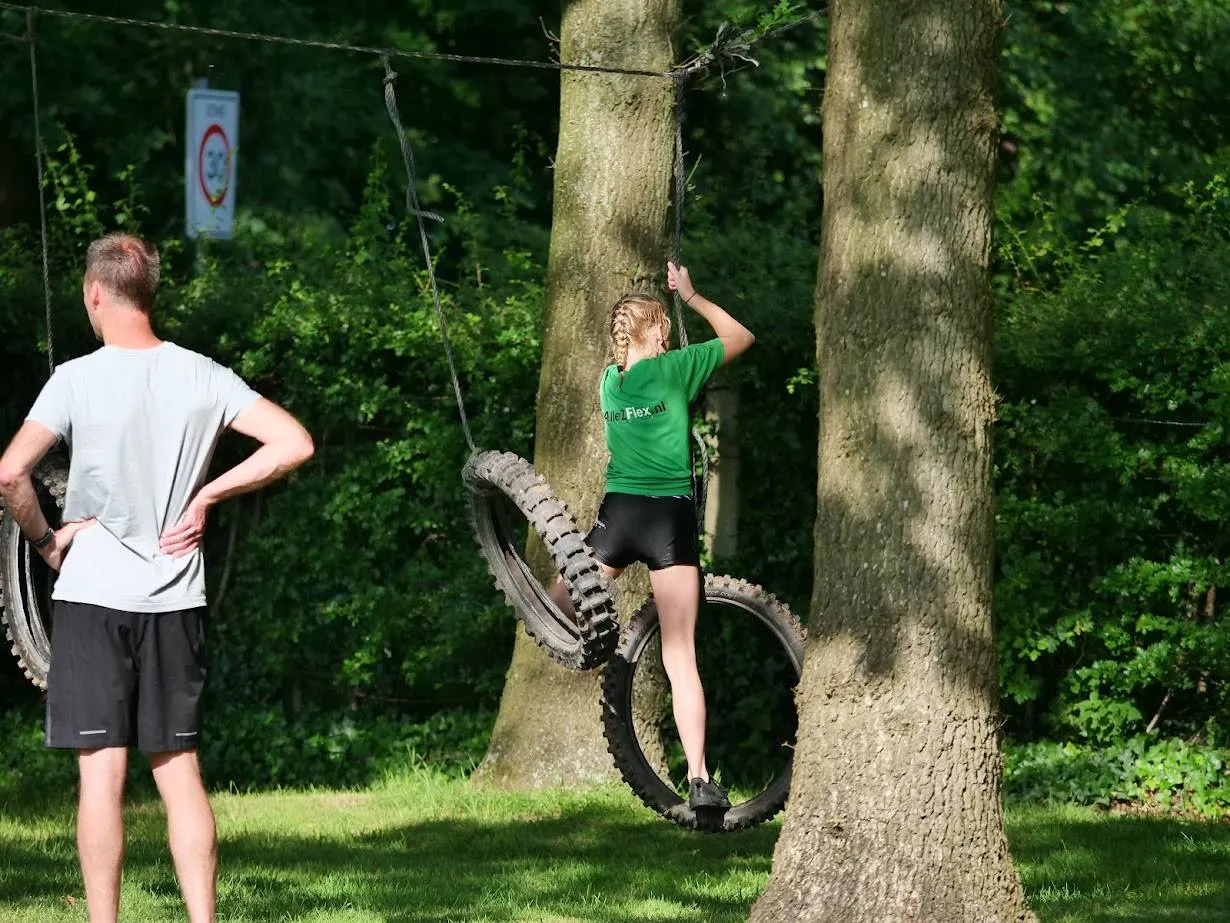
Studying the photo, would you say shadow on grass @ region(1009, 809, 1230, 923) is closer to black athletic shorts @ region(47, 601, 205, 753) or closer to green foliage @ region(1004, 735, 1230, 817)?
green foliage @ region(1004, 735, 1230, 817)

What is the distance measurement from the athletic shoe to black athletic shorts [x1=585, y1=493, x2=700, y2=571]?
81 centimetres

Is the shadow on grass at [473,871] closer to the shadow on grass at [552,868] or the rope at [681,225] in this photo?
the shadow on grass at [552,868]

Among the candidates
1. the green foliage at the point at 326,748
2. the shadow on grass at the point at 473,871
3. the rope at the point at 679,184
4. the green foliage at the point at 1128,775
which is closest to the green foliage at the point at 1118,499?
the green foliage at the point at 1128,775

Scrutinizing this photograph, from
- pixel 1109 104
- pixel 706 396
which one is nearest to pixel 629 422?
pixel 706 396

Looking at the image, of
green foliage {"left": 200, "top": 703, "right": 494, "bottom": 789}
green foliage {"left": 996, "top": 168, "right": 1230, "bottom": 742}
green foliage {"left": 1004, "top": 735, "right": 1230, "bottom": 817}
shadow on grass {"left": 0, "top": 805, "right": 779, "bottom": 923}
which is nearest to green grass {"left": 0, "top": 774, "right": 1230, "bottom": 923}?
shadow on grass {"left": 0, "top": 805, "right": 779, "bottom": 923}

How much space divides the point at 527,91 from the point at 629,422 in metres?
9.90

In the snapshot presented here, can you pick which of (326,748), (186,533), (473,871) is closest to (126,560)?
(186,533)

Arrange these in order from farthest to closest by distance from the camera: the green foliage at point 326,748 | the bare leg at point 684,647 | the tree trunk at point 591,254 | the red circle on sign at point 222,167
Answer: the red circle on sign at point 222,167 < the green foliage at point 326,748 < the tree trunk at point 591,254 < the bare leg at point 684,647

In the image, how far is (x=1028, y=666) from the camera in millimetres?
9203

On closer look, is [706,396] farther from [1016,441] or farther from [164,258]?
[164,258]

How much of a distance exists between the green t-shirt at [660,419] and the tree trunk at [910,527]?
1.20 metres

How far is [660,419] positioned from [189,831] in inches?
97.1

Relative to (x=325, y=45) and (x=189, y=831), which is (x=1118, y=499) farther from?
(x=189, y=831)

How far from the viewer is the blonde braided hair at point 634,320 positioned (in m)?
6.88
